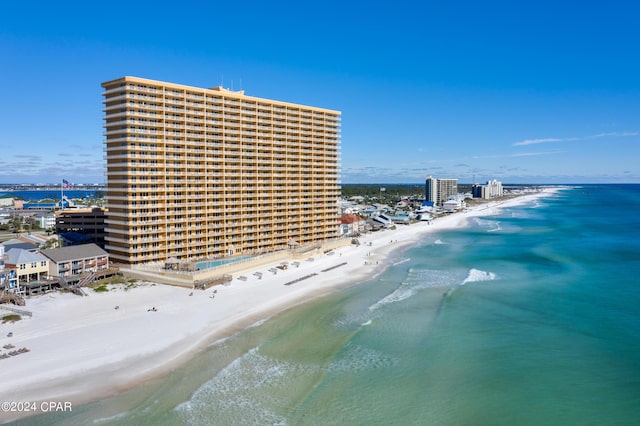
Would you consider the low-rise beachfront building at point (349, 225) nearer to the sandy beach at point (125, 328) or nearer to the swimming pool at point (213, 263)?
the sandy beach at point (125, 328)

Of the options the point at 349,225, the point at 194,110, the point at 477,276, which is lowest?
the point at 477,276

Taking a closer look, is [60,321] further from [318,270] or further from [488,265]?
[488,265]

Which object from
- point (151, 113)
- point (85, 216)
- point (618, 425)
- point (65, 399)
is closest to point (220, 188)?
point (151, 113)

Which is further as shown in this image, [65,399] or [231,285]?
[231,285]

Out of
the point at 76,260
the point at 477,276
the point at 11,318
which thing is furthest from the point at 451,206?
the point at 11,318

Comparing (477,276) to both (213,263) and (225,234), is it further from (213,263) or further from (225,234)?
(225,234)

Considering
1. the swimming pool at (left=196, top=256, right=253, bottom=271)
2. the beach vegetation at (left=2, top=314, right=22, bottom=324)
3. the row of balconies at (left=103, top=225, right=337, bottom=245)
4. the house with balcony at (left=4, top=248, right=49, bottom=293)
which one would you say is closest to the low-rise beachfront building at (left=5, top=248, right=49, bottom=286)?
the house with balcony at (left=4, top=248, right=49, bottom=293)
